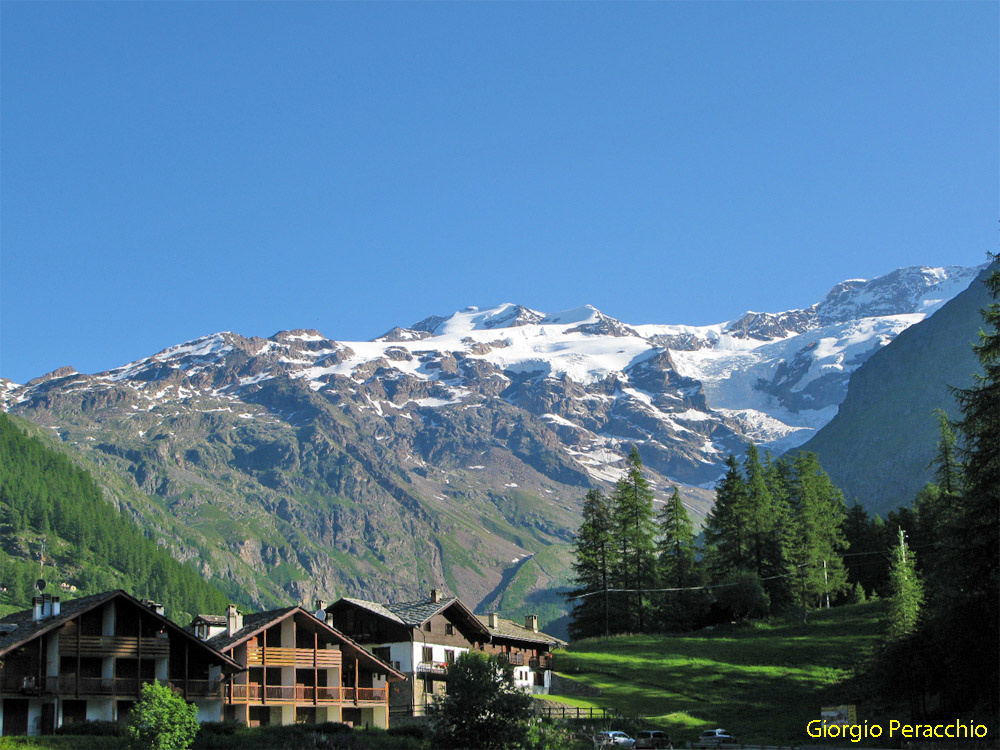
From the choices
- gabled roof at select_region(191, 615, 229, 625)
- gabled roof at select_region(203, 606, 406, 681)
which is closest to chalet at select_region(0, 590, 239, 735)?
gabled roof at select_region(203, 606, 406, 681)

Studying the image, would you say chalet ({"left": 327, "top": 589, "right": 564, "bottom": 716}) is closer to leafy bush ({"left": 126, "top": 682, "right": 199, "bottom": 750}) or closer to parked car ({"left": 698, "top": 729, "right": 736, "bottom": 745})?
parked car ({"left": 698, "top": 729, "right": 736, "bottom": 745})

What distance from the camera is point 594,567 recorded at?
12144cm

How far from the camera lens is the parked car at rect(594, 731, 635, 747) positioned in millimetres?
68625

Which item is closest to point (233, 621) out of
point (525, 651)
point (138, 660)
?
point (138, 660)

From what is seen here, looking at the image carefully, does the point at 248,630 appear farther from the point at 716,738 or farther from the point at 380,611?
the point at 716,738

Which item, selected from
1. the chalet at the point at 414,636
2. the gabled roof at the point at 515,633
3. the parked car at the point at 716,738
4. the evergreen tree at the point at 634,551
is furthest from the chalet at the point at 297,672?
the evergreen tree at the point at 634,551

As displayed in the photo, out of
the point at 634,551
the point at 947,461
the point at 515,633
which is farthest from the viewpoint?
the point at 634,551

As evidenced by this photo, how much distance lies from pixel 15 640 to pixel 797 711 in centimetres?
5177

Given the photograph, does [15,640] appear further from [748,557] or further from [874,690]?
[748,557]

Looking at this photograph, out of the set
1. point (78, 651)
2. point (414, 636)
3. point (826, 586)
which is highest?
point (826, 586)

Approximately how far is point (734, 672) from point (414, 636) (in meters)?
26.3

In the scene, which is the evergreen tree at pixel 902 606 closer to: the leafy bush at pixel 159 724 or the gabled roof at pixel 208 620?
the leafy bush at pixel 159 724

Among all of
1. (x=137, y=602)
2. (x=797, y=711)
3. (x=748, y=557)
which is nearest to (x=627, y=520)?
(x=748, y=557)

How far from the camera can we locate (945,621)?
52.5 metres
